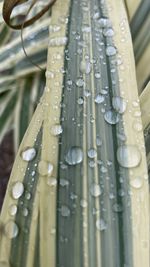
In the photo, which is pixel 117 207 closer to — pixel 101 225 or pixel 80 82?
pixel 101 225

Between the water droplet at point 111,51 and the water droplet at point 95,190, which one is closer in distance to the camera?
the water droplet at point 95,190

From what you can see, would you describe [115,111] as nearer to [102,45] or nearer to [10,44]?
[102,45]

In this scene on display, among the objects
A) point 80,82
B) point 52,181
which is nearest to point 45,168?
point 52,181

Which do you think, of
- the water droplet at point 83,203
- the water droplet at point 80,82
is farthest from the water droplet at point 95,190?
the water droplet at point 80,82

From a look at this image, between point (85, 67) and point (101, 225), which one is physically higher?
point (85, 67)

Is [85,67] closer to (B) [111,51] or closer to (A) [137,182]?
(B) [111,51]

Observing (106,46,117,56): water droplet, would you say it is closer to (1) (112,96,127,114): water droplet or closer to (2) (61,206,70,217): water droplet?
(1) (112,96,127,114): water droplet

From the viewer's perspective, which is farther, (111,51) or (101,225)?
(111,51)

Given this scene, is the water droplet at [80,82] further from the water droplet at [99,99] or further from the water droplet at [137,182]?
the water droplet at [137,182]
